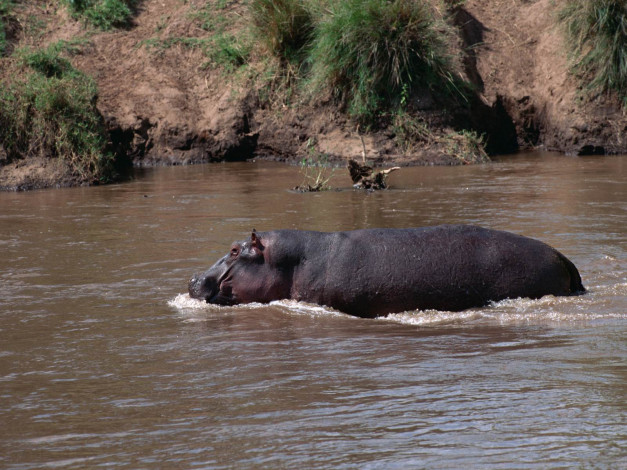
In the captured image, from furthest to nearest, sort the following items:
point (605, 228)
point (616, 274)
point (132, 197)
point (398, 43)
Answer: point (398, 43)
point (132, 197)
point (605, 228)
point (616, 274)

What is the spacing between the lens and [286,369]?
4691 mm

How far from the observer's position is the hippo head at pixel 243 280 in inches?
252

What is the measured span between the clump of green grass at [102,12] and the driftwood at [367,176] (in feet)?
31.5

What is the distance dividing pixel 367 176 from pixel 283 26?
231 inches

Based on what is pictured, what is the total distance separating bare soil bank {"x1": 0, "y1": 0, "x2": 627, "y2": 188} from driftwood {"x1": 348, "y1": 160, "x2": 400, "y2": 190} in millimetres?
2908

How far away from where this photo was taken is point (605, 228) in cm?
874

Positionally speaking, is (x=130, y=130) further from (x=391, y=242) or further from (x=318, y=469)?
(x=318, y=469)

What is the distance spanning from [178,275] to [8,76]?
10.4 m

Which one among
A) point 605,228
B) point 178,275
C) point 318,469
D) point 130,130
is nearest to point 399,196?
point 605,228

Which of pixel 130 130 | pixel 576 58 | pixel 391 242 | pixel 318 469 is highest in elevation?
pixel 576 58

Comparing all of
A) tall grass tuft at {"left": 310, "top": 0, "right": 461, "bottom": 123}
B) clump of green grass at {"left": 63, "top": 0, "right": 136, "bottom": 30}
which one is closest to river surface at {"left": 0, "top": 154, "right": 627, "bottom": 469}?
tall grass tuft at {"left": 310, "top": 0, "right": 461, "bottom": 123}

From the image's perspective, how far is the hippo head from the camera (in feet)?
21.0

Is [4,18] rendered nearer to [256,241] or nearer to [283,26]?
[283,26]

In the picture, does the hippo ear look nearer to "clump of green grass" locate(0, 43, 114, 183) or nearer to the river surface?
the river surface
